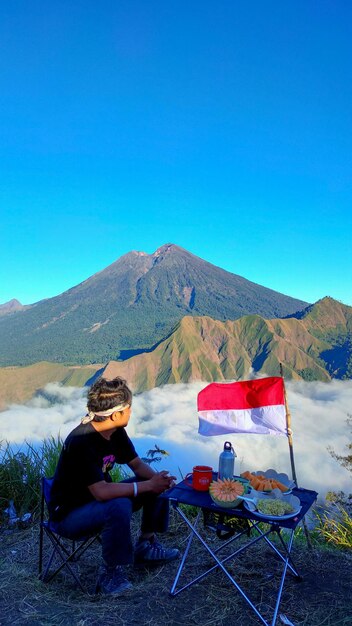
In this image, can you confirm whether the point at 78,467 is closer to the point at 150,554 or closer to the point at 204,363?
the point at 150,554

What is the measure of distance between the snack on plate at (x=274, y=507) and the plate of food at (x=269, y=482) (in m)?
0.27

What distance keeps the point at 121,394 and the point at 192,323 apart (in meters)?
189

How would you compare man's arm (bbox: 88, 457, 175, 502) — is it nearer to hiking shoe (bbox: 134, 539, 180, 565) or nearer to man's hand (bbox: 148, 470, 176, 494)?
man's hand (bbox: 148, 470, 176, 494)

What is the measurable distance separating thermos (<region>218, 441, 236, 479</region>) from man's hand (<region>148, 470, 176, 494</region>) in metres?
0.38

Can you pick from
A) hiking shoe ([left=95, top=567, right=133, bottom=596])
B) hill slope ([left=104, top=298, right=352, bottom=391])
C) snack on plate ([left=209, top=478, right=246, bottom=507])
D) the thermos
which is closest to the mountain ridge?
hill slope ([left=104, top=298, right=352, bottom=391])

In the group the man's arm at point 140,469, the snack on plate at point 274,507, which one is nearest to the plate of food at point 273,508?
the snack on plate at point 274,507

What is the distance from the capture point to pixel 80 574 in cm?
342

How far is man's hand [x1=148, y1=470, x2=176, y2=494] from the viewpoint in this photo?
318 centimetres

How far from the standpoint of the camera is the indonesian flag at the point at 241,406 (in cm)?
388

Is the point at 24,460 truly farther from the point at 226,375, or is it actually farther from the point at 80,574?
the point at 226,375

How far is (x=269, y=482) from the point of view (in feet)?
10.4

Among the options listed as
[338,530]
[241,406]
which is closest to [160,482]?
[241,406]

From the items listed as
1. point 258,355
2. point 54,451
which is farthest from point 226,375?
point 54,451

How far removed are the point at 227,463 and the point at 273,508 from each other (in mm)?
470
